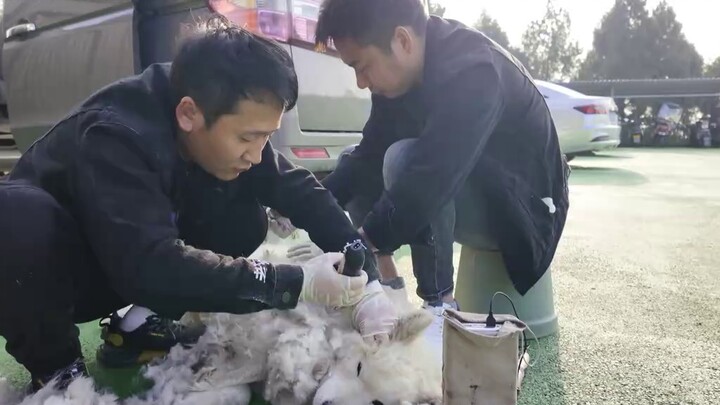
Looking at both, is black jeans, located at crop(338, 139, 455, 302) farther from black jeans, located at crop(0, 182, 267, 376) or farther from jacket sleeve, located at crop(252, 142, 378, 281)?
black jeans, located at crop(0, 182, 267, 376)

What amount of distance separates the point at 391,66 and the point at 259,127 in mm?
491

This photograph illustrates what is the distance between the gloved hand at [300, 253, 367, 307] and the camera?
1.27 meters

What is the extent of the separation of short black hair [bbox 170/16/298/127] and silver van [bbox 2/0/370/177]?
1.14 m

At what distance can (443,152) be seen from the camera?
148cm

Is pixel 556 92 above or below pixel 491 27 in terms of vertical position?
below

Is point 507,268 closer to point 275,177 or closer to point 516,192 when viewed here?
point 516,192

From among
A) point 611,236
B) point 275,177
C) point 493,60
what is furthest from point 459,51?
point 611,236

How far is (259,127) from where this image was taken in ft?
4.24

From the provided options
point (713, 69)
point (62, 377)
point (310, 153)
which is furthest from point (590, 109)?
point (713, 69)

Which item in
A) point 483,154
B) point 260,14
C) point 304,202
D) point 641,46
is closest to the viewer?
point 304,202

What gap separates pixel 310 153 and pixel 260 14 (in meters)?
0.58

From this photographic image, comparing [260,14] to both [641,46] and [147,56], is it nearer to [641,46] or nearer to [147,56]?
[147,56]

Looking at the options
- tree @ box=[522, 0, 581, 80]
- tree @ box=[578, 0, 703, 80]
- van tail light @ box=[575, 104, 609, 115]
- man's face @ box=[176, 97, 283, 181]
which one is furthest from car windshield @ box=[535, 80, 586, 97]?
tree @ box=[522, 0, 581, 80]

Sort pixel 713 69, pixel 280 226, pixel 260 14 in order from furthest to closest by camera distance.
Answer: pixel 713 69, pixel 260 14, pixel 280 226
